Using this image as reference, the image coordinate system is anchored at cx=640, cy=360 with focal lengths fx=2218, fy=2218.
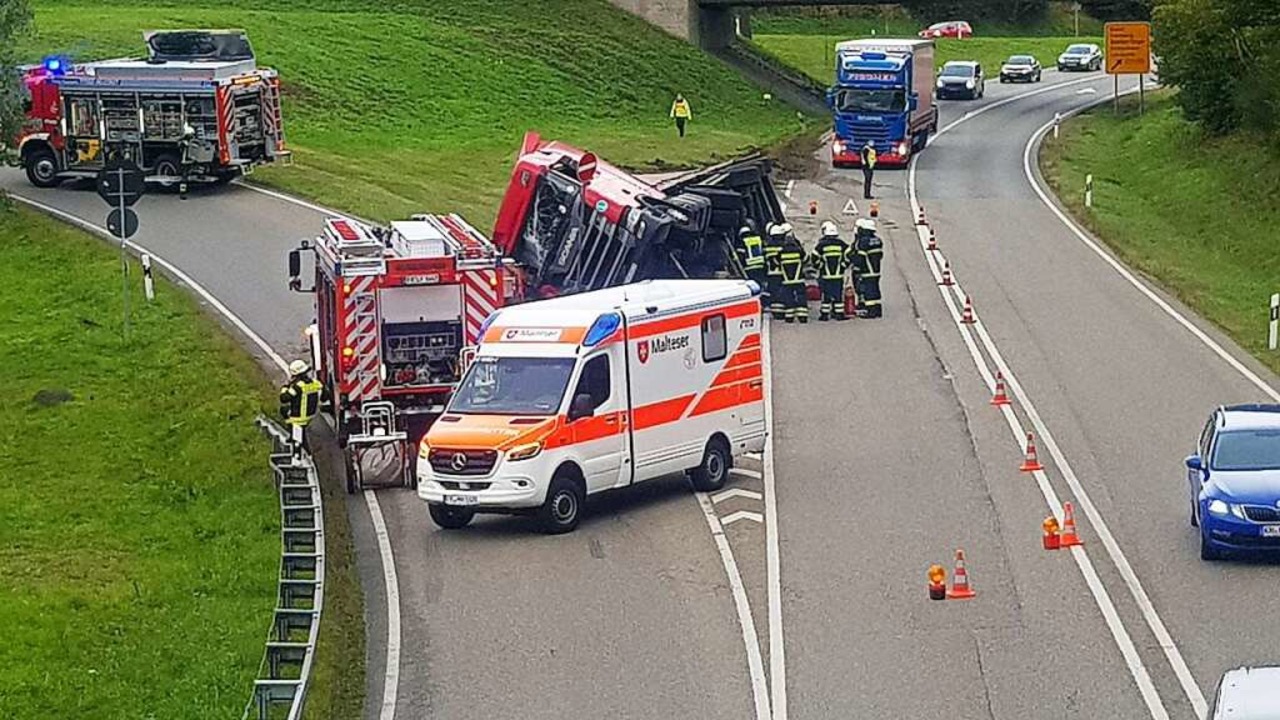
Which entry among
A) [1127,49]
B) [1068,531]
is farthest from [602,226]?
[1127,49]

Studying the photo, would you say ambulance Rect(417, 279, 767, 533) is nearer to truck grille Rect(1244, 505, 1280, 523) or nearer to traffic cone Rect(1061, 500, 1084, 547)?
traffic cone Rect(1061, 500, 1084, 547)

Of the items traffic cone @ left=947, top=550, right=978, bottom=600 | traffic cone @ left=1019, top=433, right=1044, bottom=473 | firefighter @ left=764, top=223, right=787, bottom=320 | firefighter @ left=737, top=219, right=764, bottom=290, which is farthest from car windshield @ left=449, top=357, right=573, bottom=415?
firefighter @ left=764, top=223, right=787, bottom=320

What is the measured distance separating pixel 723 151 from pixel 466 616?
130 ft

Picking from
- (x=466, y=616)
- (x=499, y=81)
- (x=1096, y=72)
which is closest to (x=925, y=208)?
(x=499, y=81)

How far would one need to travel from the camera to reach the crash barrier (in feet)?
52.5

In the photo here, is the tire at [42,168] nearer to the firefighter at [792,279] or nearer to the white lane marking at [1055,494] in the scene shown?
the white lane marking at [1055,494]

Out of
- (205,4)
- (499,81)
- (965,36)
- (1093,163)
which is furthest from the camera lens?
(965,36)

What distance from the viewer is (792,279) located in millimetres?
34531

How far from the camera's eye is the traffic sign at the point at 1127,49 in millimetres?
67312

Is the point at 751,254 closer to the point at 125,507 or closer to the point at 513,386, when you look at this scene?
the point at 513,386

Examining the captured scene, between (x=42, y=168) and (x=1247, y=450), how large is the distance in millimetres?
31416

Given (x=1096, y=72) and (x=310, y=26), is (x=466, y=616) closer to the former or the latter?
(x=310, y=26)

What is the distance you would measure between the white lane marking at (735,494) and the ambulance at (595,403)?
18 cm

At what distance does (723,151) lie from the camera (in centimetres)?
5819
